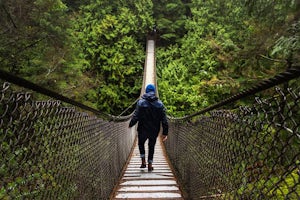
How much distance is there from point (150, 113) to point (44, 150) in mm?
2627

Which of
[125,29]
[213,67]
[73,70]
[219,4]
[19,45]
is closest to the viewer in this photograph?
[19,45]

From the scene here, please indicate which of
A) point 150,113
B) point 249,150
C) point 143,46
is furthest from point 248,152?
point 143,46

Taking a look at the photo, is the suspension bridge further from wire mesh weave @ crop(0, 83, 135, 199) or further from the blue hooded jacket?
the blue hooded jacket

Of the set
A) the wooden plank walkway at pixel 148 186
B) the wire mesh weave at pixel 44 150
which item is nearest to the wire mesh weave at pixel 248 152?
the wooden plank walkway at pixel 148 186

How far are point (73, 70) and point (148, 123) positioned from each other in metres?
4.85

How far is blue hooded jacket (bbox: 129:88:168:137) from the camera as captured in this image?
3787mm

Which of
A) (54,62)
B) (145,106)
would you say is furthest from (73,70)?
(145,106)

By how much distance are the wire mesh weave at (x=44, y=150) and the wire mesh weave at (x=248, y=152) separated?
0.78m

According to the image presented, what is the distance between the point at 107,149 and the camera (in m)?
2.80

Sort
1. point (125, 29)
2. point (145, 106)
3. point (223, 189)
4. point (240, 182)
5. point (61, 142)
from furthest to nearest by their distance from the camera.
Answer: point (125, 29), point (145, 106), point (223, 189), point (61, 142), point (240, 182)

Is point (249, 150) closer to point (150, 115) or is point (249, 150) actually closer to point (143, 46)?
point (150, 115)

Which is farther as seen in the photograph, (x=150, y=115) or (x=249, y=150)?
(x=150, y=115)

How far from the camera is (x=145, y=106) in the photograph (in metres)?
3.79

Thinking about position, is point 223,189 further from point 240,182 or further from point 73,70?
point 73,70
